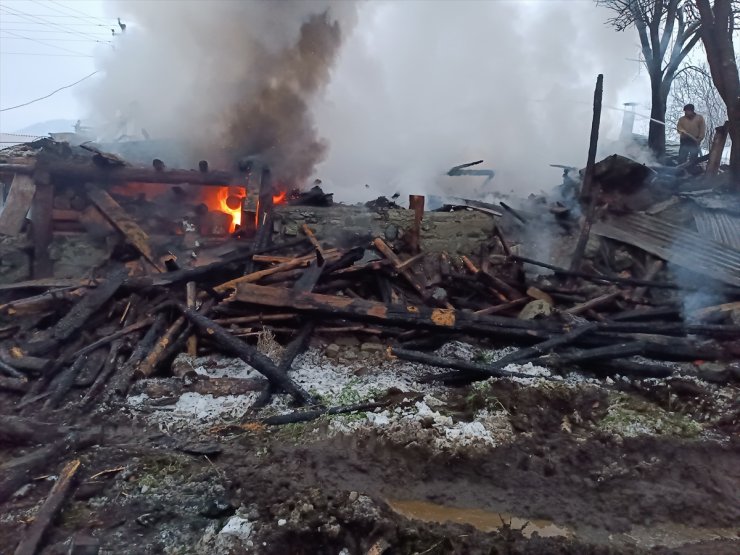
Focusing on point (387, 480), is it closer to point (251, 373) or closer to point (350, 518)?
point (350, 518)

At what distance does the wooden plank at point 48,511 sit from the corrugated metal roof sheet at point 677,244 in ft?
27.5

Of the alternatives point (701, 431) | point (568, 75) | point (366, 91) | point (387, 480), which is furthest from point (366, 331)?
point (568, 75)

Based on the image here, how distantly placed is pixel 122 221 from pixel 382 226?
448 cm

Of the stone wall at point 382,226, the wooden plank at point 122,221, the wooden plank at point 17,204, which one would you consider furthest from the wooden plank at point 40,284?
the stone wall at point 382,226

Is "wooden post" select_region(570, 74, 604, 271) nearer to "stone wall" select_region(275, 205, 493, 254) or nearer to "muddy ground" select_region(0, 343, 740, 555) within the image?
"stone wall" select_region(275, 205, 493, 254)

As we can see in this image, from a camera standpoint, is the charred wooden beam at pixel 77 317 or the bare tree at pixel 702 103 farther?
the bare tree at pixel 702 103

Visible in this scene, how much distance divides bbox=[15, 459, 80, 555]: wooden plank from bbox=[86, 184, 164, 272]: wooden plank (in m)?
4.24

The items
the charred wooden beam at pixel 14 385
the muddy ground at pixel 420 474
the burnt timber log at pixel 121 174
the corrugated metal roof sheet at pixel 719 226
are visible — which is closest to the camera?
the muddy ground at pixel 420 474

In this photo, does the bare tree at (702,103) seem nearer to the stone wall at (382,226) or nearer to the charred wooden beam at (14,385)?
the stone wall at (382,226)

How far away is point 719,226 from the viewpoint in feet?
26.8

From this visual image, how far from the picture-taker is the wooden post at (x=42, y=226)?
773 centimetres

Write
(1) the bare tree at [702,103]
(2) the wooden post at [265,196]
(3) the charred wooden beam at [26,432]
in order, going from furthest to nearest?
(1) the bare tree at [702,103] → (2) the wooden post at [265,196] → (3) the charred wooden beam at [26,432]

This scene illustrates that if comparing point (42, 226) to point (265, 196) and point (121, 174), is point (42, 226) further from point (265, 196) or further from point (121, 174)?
point (265, 196)

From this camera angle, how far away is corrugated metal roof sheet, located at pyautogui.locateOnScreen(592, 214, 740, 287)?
7159 millimetres
